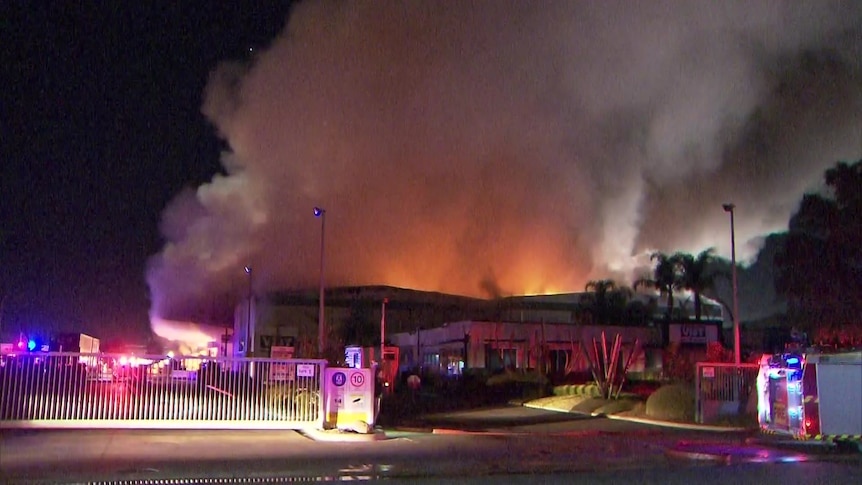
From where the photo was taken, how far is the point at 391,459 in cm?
1459

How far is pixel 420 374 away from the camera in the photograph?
4962 centimetres

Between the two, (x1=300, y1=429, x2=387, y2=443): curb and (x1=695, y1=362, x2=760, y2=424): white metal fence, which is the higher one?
(x1=695, y1=362, x2=760, y2=424): white metal fence


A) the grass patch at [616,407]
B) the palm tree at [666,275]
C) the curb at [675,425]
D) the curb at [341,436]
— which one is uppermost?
the palm tree at [666,275]

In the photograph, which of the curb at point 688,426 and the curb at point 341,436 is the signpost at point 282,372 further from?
the curb at point 688,426

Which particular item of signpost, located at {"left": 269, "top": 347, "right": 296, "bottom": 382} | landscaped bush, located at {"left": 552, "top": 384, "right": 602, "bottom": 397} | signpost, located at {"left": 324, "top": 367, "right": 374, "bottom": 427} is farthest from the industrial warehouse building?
signpost, located at {"left": 324, "top": 367, "right": 374, "bottom": 427}

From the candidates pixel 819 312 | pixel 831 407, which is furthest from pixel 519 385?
pixel 831 407

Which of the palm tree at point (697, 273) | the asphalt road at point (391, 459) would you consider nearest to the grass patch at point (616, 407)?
the asphalt road at point (391, 459)

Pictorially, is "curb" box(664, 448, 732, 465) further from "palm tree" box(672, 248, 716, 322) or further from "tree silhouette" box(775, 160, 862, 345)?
"palm tree" box(672, 248, 716, 322)

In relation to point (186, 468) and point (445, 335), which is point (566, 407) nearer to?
point (186, 468)

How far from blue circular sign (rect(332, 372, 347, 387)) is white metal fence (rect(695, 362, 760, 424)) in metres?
10.4

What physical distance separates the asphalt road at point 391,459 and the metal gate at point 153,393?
2.43 feet

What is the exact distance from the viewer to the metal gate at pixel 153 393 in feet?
63.1

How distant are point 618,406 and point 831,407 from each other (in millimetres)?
13006

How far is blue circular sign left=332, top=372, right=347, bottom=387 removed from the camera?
19.8 metres
